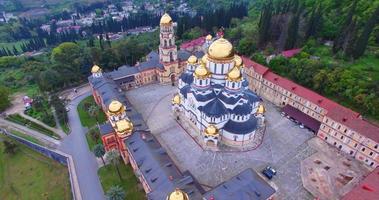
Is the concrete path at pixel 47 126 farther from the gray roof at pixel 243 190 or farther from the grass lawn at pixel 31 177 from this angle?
the gray roof at pixel 243 190

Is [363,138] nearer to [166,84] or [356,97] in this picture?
[356,97]

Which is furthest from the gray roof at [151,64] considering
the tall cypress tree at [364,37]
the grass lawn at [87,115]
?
the tall cypress tree at [364,37]

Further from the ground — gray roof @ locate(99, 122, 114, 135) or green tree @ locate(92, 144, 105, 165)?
gray roof @ locate(99, 122, 114, 135)

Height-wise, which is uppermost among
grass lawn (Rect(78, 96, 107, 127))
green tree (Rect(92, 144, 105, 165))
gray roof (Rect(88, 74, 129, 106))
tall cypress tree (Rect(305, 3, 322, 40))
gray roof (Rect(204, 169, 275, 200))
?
tall cypress tree (Rect(305, 3, 322, 40))

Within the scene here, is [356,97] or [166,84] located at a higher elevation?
[356,97]

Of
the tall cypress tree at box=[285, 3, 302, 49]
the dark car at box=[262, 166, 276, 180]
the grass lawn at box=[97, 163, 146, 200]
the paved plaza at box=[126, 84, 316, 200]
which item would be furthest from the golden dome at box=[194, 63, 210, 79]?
the tall cypress tree at box=[285, 3, 302, 49]

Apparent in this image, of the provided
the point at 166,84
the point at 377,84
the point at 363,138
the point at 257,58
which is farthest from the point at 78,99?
the point at 377,84

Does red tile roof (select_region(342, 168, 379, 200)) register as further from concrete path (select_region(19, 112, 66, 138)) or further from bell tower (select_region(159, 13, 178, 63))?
concrete path (select_region(19, 112, 66, 138))
